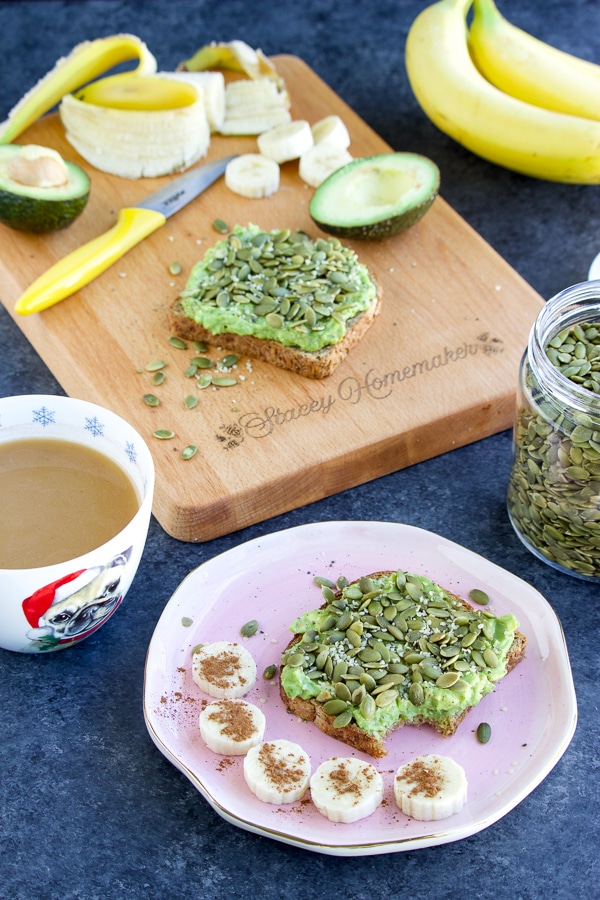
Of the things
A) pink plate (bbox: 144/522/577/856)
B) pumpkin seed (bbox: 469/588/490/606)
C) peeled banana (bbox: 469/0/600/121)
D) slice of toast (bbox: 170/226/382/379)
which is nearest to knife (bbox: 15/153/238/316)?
slice of toast (bbox: 170/226/382/379)

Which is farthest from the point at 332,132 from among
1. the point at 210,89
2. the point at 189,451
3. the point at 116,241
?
the point at 189,451

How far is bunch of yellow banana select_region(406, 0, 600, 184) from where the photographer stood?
2818 mm

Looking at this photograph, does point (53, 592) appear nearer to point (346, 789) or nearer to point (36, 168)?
point (346, 789)

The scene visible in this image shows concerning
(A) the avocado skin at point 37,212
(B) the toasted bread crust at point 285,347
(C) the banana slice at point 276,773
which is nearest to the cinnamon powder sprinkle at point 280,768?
(C) the banana slice at point 276,773

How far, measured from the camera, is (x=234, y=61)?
10.3 ft

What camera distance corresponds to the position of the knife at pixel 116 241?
2.55 m

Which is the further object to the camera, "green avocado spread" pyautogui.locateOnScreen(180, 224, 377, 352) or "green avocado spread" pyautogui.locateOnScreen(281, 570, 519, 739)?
"green avocado spread" pyautogui.locateOnScreen(180, 224, 377, 352)

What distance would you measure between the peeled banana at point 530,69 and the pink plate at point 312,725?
1.49 meters

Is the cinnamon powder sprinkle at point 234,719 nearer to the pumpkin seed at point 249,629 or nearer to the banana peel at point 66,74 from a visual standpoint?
the pumpkin seed at point 249,629

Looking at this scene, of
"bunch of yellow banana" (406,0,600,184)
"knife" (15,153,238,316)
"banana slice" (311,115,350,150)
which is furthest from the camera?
"banana slice" (311,115,350,150)

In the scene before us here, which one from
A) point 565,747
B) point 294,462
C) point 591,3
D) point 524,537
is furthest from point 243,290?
point 591,3

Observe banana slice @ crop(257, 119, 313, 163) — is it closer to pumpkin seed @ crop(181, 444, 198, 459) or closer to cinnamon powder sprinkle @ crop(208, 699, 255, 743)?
pumpkin seed @ crop(181, 444, 198, 459)

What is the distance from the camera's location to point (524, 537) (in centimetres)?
221

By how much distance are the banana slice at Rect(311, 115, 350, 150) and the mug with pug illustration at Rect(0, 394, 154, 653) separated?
135 centimetres
